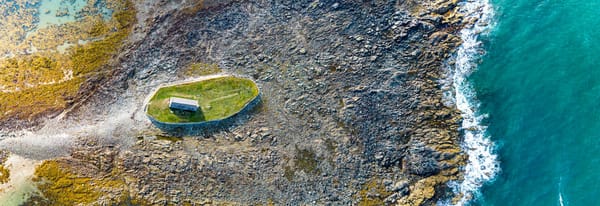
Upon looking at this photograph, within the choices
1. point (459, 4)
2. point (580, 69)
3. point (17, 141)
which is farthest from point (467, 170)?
point (17, 141)

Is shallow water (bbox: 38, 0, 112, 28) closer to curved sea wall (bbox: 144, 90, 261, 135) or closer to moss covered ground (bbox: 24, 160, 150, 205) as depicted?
curved sea wall (bbox: 144, 90, 261, 135)

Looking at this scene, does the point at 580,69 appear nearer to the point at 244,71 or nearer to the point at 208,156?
the point at 244,71

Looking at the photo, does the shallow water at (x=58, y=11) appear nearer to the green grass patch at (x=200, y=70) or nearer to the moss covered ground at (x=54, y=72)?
the moss covered ground at (x=54, y=72)

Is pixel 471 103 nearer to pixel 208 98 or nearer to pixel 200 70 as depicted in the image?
pixel 208 98

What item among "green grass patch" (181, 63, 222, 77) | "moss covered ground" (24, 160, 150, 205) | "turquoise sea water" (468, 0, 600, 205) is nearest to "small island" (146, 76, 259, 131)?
"green grass patch" (181, 63, 222, 77)

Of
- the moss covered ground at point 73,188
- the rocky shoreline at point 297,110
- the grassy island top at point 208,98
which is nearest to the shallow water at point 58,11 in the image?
the rocky shoreline at point 297,110

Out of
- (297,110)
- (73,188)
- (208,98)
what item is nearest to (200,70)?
(208,98)
